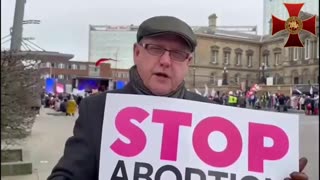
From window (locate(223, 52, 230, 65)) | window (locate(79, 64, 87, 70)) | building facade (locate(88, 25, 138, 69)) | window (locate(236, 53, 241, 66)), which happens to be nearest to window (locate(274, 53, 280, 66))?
window (locate(236, 53, 241, 66))

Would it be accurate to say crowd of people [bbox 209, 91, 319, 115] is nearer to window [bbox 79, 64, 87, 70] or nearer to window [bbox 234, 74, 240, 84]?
window [bbox 234, 74, 240, 84]

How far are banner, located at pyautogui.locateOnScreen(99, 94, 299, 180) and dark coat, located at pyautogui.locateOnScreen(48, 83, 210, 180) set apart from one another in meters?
0.03

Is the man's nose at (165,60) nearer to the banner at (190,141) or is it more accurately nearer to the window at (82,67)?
the banner at (190,141)

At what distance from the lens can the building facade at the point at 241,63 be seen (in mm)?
64250

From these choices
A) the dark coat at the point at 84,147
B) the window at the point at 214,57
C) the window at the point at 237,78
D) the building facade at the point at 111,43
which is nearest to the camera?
the dark coat at the point at 84,147

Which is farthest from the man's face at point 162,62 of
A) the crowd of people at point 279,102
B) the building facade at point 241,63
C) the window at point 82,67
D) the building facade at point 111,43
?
the window at point 82,67

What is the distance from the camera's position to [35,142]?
541 inches

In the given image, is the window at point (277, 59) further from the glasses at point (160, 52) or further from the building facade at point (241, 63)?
the glasses at point (160, 52)

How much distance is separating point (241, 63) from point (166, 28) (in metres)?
82.4

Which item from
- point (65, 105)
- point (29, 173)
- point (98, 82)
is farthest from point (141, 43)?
point (98, 82)

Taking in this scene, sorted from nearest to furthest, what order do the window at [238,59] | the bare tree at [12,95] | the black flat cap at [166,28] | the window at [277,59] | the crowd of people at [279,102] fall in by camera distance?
the black flat cap at [166,28] → the bare tree at [12,95] → the crowd of people at [279,102] → the window at [277,59] → the window at [238,59]

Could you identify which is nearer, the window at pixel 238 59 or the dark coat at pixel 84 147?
the dark coat at pixel 84 147

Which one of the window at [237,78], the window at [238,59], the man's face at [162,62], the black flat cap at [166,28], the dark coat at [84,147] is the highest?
the window at [238,59]

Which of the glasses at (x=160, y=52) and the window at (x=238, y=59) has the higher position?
the window at (x=238, y=59)
